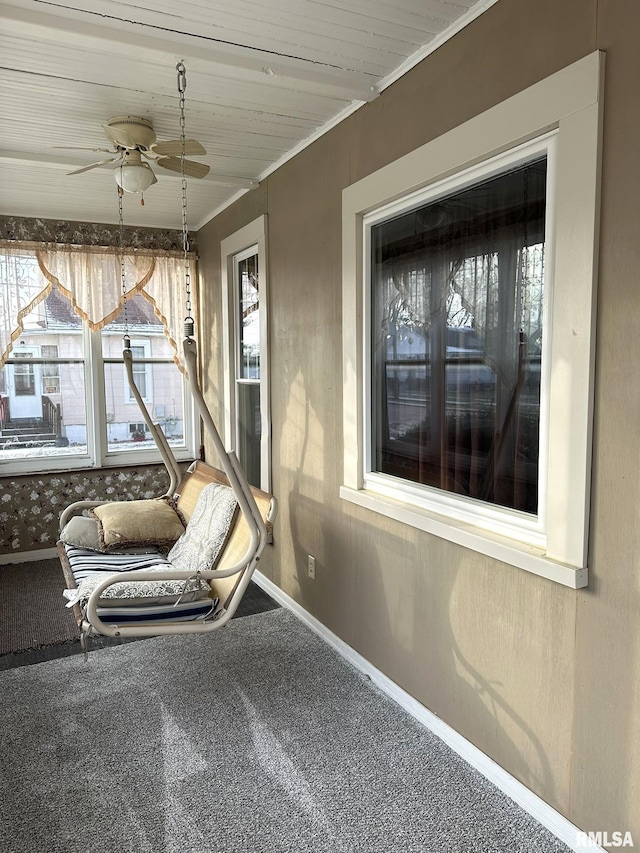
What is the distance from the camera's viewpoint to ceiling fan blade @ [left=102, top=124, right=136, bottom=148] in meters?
2.66

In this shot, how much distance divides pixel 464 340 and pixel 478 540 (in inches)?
27.9

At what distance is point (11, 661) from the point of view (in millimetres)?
2939

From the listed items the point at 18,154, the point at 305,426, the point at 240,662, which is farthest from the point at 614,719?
the point at 18,154

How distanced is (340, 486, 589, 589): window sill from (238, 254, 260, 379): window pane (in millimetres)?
1614

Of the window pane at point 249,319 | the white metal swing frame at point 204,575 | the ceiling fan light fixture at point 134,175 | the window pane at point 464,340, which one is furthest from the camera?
the window pane at point 249,319

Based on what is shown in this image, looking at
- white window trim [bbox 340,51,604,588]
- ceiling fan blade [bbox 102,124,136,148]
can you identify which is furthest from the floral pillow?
ceiling fan blade [bbox 102,124,136,148]

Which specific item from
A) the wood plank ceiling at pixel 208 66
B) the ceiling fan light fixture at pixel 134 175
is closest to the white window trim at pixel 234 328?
the wood plank ceiling at pixel 208 66

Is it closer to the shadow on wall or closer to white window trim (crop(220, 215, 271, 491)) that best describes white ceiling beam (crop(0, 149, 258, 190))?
white window trim (crop(220, 215, 271, 491))

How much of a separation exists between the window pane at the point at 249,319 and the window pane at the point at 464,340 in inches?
57.5

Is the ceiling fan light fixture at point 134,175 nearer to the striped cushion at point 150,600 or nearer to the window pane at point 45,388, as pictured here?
the striped cushion at point 150,600

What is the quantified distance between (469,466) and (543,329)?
0.59 metres

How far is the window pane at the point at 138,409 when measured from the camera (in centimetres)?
479

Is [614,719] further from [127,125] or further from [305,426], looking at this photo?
[127,125]

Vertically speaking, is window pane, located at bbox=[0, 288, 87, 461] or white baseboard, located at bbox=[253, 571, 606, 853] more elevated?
window pane, located at bbox=[0, 288, 87, 461]
